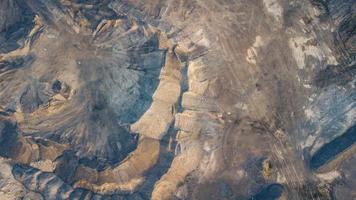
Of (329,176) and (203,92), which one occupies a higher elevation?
(203,92)

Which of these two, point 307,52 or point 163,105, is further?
point 307,52

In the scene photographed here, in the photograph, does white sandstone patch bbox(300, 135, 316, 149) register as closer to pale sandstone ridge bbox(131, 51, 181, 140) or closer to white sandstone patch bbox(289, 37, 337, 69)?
white sandstone patch bbox(289, 37, 337, 69)

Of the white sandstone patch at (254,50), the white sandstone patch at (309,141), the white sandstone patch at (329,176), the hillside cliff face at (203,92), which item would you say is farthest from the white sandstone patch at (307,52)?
the white sandstone patch at (329,176)

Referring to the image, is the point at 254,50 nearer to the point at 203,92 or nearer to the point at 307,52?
the point at 307,52

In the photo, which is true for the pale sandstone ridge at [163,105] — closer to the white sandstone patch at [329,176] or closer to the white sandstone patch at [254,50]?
the white sandstone patch at [254,50]

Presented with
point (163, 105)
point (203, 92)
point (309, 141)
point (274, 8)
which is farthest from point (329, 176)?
point (163, 105)

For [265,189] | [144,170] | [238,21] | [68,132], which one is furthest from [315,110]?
[68,132]

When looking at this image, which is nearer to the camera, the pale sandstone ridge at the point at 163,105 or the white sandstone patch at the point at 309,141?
the pale sandstone ridge at the point at 163,105

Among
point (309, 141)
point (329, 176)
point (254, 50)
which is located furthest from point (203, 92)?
point (329, 176)

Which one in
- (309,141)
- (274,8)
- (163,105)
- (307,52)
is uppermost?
(274,8)
